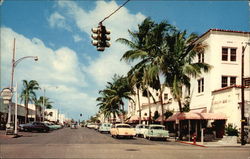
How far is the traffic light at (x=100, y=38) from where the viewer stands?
43.4 feet

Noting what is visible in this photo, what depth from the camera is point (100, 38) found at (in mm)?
13312

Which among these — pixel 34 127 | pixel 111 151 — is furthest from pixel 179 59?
pixel 34 127

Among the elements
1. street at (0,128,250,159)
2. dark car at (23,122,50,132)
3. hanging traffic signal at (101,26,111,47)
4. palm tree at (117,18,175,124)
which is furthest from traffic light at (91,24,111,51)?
dark car at (23,122,50,132)

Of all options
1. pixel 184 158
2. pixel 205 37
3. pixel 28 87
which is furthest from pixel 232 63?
pixel 28 87

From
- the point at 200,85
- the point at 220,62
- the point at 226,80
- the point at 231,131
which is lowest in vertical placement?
the point at 231,131

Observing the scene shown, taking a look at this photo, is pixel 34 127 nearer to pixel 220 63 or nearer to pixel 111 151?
pixel 220 63

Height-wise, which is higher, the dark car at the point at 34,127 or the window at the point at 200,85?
the window at the point at 200,85

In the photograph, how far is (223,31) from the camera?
107ft

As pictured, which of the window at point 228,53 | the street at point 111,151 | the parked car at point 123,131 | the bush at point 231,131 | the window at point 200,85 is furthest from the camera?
the window at point 200,85

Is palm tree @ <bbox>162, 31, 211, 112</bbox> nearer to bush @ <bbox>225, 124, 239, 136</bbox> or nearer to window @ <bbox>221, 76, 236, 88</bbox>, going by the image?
window @ <bbox>221, 76, 236, 88</bbox>

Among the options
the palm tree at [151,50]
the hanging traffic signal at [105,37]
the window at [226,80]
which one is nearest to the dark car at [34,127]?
the palm tree at [151,50]

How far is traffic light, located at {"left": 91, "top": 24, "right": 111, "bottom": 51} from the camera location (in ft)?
43.4

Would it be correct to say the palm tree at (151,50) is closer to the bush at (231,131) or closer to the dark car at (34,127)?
the bush at (231,131)

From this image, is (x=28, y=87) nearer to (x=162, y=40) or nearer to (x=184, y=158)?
(x=162, y=40)
